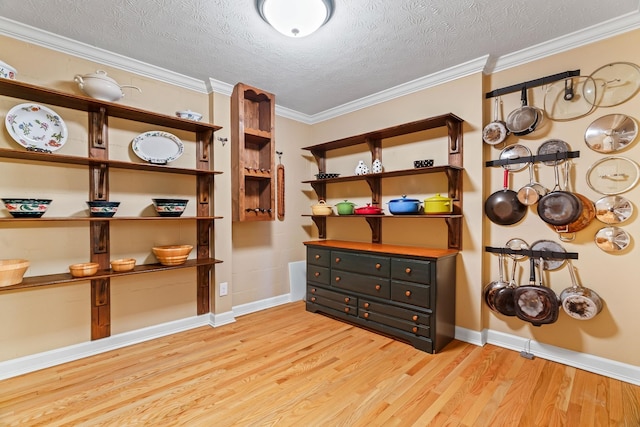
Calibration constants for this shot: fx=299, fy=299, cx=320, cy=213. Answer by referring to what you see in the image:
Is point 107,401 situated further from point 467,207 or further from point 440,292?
point 467,207

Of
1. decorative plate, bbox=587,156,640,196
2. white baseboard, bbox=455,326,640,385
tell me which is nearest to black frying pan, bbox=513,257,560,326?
white baseboard, bbox=455,326,640,385

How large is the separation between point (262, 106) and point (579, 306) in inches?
129

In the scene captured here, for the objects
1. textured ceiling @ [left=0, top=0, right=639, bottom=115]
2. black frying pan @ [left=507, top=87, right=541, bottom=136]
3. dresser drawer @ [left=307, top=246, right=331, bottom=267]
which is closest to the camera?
textured ceiling @ [left=0, top=0, right=639, bottom=115]

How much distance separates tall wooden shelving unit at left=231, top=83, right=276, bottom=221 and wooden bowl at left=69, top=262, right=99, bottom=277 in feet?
3.95

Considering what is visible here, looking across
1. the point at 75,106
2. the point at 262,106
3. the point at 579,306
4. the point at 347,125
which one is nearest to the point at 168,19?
the point at 75,106

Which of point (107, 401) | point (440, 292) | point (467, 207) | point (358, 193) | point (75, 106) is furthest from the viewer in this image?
point (358, 193)

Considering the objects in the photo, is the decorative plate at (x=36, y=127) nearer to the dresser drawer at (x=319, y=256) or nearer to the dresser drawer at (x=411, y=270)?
the dresser drawer at (x=319, y=256)

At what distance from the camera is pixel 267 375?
6.87 ft

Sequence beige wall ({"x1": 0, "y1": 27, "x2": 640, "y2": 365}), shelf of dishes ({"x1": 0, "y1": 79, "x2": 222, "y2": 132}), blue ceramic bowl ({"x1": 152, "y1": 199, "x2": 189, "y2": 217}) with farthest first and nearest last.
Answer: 1. blue ceramic bowl ({"x1": 152, "y1": 199, "x2": 189, "y2": 217})
2. beige wall ({"x1": 0, "y1": 27, "x2": 640, "y2": 365})
3. shelf of dishes ({"x1": 0, "y1": 79, "x2": 222, "y2": 132})

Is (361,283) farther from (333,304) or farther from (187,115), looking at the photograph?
(187,115)

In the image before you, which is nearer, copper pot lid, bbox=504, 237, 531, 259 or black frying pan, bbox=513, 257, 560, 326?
black frying pan, bbox=513, 257, 560, 326

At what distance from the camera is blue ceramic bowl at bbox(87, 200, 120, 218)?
223 centimetres

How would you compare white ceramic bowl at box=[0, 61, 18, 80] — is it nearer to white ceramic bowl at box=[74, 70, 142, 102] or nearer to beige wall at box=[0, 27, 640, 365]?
beige wall at box=[0, 27, 640, 365]

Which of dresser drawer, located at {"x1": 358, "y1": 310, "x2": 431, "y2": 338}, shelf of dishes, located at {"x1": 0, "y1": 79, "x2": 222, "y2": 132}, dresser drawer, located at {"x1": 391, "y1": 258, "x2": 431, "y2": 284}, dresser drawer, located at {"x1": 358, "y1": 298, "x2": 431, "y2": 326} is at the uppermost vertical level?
shelf of dishes, located at {"x1": 0, "y1": 79, "x2": 222, "y2": 132}
